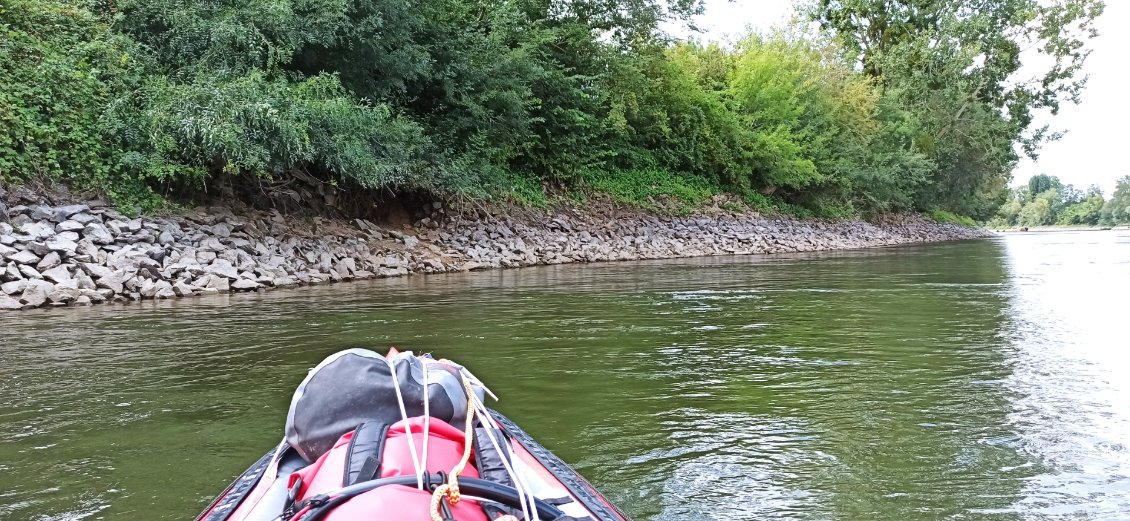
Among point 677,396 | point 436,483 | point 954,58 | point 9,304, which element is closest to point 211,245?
point 9,304

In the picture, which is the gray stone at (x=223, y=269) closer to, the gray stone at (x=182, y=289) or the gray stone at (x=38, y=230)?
the gray stone at (x=182, y=289)

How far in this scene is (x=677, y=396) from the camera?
442cm

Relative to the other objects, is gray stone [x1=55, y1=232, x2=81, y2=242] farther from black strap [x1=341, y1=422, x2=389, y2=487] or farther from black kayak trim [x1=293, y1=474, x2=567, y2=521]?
black kayak trim [x1=293, y1=474, x2=567, y2=521]

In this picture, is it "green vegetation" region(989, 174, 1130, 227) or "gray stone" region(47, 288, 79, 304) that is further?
"green vegetation" region(989, 174, 1130, 227)

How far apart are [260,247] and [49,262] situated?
293 centimetres

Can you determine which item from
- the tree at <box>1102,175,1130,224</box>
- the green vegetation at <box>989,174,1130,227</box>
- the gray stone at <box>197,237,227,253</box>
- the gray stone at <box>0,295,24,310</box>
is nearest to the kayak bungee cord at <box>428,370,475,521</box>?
the gray stone at <box>0,295,24,310</box>

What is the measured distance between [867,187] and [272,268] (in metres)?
25.9

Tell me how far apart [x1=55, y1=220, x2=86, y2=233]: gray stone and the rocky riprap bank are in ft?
0.05

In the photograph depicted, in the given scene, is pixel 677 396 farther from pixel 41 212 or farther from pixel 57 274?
pixel 41 212

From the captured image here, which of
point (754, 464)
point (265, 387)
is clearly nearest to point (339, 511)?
point (754, 464)

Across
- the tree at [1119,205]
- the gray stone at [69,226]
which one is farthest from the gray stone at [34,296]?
the tree at [1119,205]

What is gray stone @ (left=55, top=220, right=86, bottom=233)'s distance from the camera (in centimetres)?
927

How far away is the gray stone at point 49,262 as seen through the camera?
883cm

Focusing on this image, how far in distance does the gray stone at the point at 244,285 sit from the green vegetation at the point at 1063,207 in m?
89.1
